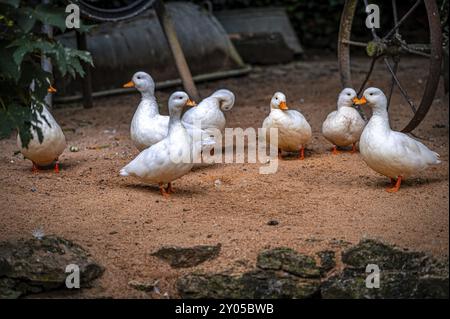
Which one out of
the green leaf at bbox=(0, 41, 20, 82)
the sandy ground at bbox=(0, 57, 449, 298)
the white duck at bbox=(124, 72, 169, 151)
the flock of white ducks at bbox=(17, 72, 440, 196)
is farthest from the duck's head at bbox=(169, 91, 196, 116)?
the green leaf at bbox=(0, 41, 20, 82)

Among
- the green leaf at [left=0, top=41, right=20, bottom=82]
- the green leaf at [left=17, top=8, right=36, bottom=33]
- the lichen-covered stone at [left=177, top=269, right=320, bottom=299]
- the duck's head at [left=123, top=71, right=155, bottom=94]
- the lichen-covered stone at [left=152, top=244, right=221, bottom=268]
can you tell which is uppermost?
the green leaf at [left=17, top=8, right=36, bottom=33]

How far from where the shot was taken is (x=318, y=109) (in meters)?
7.19

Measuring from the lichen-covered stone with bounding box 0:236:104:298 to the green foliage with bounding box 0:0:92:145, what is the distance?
531 millimetres

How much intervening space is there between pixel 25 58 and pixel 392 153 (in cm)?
208

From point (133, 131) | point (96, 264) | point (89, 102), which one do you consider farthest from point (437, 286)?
point (89, 102)

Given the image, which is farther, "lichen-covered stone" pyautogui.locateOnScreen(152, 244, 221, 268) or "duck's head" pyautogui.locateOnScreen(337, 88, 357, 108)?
"duck's head" pyautogui.locateOnScreen(337, 88, 357, 108)

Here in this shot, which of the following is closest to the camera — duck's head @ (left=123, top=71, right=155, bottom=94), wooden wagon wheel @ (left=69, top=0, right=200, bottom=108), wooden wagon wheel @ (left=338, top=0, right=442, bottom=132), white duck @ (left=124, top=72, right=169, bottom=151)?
wooden wagon wheel @ (left=338, top=0, right=442, bottom=132)

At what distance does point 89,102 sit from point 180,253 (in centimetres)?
420

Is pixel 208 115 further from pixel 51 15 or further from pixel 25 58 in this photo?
pixel 51 15

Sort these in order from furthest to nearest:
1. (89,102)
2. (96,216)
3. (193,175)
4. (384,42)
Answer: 1. (89,102)
2. (384,42)
3. (193,175)
4. (96,216)

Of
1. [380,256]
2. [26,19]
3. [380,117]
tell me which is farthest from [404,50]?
[26,19]

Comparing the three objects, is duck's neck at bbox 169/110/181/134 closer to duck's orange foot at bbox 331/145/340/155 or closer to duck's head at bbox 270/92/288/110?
duck's head at bbox 270/92/288/110

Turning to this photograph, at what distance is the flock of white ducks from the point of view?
179 inches
